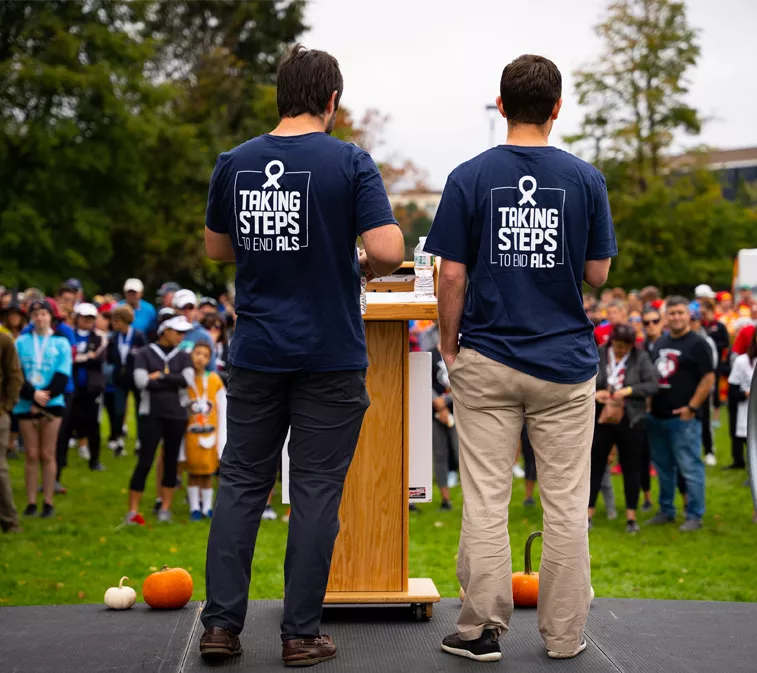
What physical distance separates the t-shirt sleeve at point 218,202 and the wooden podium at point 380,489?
908mm

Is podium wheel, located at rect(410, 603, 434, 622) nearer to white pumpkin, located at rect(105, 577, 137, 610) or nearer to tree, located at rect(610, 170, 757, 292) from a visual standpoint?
white pumpkin, located at rect(105, 577, 137, 610)

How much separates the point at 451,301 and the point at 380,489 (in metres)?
1.08

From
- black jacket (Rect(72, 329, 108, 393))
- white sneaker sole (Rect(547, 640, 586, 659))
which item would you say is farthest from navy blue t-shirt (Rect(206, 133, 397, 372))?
black jacket (Rect(72, 329, 108, 393))

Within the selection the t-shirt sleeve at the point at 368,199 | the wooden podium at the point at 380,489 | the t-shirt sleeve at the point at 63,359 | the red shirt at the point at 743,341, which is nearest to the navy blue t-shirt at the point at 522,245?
the t-shirt sleeve at the point at 368,199

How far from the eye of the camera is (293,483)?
423 centimetres

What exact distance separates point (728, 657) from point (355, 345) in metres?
1.92

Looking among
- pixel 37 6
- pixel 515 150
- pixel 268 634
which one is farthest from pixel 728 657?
pixel 37 6

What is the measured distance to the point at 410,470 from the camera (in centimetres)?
523

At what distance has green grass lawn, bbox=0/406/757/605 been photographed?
26.2ft

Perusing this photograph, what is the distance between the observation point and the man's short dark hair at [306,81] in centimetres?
419

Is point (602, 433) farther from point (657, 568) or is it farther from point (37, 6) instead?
point (37, 6)

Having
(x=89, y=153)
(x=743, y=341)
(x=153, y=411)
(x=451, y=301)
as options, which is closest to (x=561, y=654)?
(x=451, y=301)

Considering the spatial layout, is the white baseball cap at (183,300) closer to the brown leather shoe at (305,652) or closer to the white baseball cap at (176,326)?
the white baseball cap at (176,326)

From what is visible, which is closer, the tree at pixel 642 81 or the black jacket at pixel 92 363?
the black jacket at pixel 92 363
